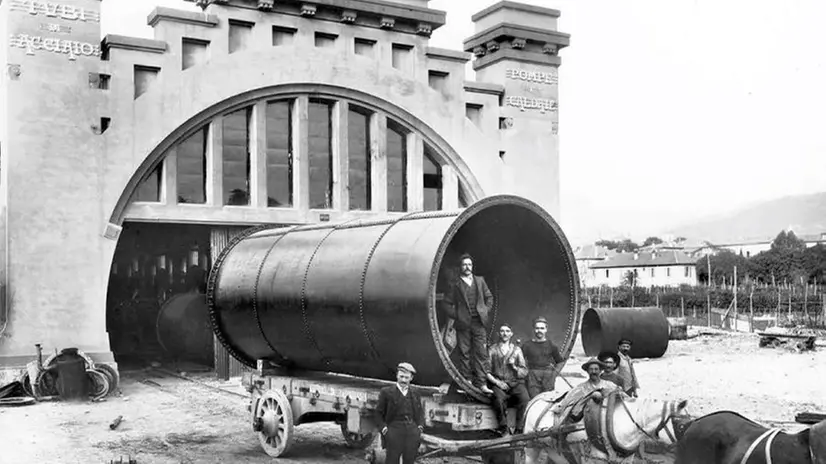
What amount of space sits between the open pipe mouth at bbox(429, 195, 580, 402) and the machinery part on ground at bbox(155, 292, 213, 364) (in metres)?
13.9

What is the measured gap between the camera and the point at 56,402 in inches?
752

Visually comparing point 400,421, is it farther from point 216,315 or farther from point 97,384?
point 97,384

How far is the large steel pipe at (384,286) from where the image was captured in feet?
34.9

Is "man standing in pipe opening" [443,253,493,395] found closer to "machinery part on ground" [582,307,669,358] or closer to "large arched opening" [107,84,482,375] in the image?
"large arched opening" [107,84,482,375]

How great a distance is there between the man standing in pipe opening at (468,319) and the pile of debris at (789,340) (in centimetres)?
2364

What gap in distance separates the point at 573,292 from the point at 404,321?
2809 millimetres

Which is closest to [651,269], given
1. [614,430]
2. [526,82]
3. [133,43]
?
[526,82]

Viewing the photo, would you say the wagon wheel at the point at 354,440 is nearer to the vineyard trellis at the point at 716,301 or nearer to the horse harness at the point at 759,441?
the horse harness at the point at 759,441

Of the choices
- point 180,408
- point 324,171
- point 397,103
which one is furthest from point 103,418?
point 397,103

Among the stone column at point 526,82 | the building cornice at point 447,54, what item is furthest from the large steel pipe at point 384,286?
the stone column at point 526,82

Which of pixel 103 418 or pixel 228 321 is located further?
pixel 103 418

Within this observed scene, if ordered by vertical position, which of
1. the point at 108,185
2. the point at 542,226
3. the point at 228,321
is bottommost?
the point at 228,321

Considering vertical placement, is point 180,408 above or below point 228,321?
below

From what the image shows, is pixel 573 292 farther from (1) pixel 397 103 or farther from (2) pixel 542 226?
(1) pixel 397 103
